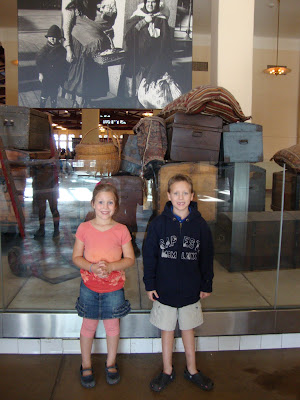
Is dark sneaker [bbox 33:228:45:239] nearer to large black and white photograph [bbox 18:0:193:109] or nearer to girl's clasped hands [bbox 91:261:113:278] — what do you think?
girl's clasped hands [bbox 91:261:113:278]

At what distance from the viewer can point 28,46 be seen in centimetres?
539

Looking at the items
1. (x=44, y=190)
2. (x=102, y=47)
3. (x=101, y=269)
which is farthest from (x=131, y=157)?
(x=102, y=47)

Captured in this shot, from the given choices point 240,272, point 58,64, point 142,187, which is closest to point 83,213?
point 142,187

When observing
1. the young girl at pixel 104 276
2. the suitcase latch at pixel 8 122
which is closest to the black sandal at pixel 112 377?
the young girl at pixel 104 276

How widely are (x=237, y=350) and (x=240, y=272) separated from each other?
2.10 feet

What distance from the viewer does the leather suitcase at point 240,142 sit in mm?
2930

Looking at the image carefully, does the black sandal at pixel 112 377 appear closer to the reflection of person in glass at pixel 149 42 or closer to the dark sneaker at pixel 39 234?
the dark sneaker at pixel 39 234

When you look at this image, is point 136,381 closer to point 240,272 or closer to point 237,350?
point 237,350

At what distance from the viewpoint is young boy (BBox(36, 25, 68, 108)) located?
5363 millimetres

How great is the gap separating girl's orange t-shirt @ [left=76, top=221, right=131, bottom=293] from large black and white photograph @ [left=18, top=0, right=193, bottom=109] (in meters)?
3.83

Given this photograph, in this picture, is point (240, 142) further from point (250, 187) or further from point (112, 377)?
point (112, 377)

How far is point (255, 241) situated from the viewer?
2.84 metres

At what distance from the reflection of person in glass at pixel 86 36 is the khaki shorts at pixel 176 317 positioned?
13.6 feet

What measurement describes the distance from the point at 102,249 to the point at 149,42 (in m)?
4.21
